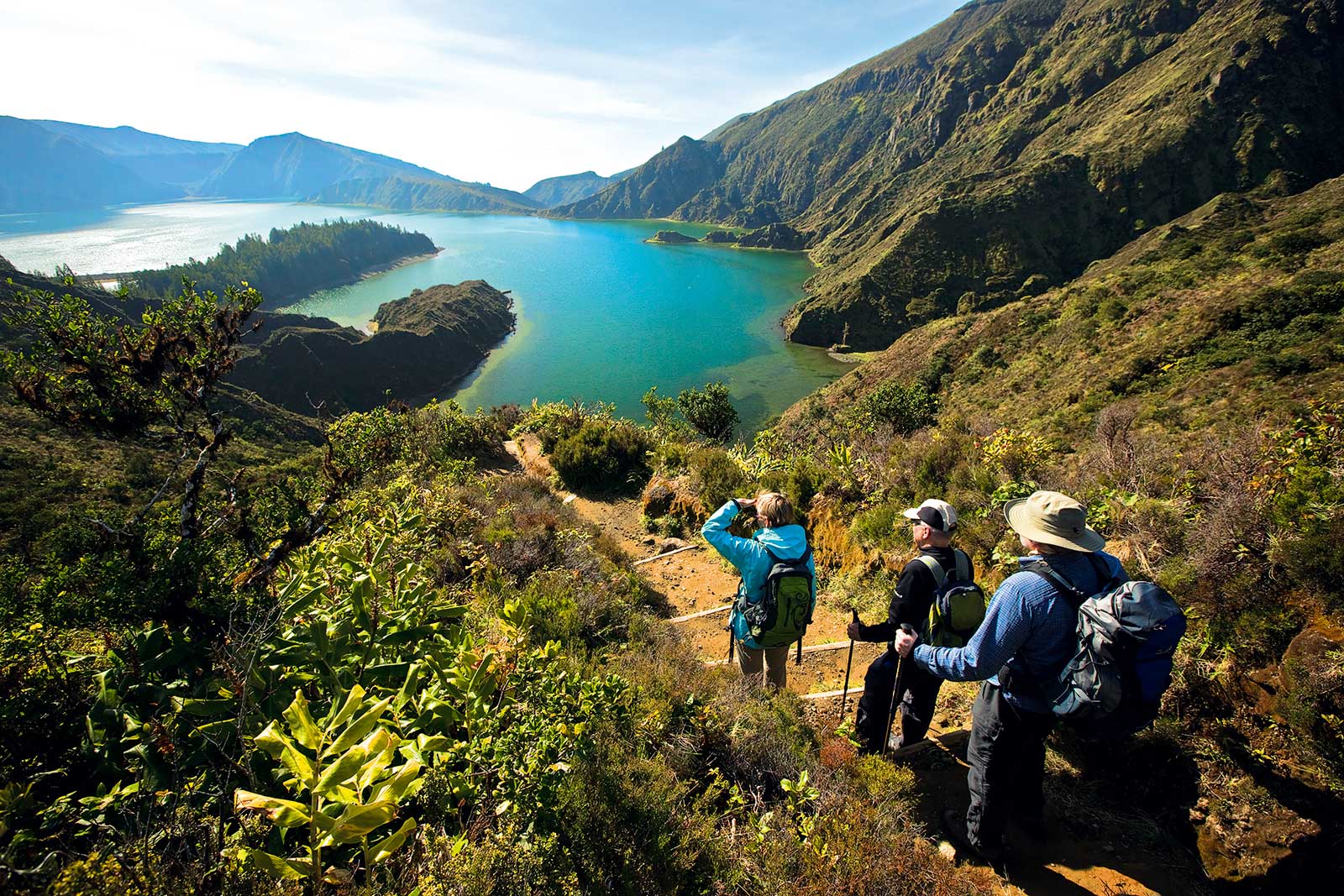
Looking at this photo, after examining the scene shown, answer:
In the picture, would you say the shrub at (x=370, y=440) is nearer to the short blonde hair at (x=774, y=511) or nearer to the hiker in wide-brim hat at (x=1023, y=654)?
the short blonde hair at (x=774, y=511)

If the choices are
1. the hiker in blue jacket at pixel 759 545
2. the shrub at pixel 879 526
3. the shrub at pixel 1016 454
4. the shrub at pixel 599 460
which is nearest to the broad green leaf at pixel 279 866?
the hiker in blue jacket at pixel 759 545

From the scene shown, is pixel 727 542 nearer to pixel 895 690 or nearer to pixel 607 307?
pixel 895 690

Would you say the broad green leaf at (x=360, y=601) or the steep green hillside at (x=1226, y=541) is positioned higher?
the broad green leaf at (x=360, y=601)

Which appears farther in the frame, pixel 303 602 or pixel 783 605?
pixel 783 605

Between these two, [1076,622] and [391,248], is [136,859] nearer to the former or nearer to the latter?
[1076,622]

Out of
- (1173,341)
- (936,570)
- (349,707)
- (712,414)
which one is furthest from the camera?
(712,414)

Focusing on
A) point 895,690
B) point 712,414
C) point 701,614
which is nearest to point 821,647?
point 701,614
